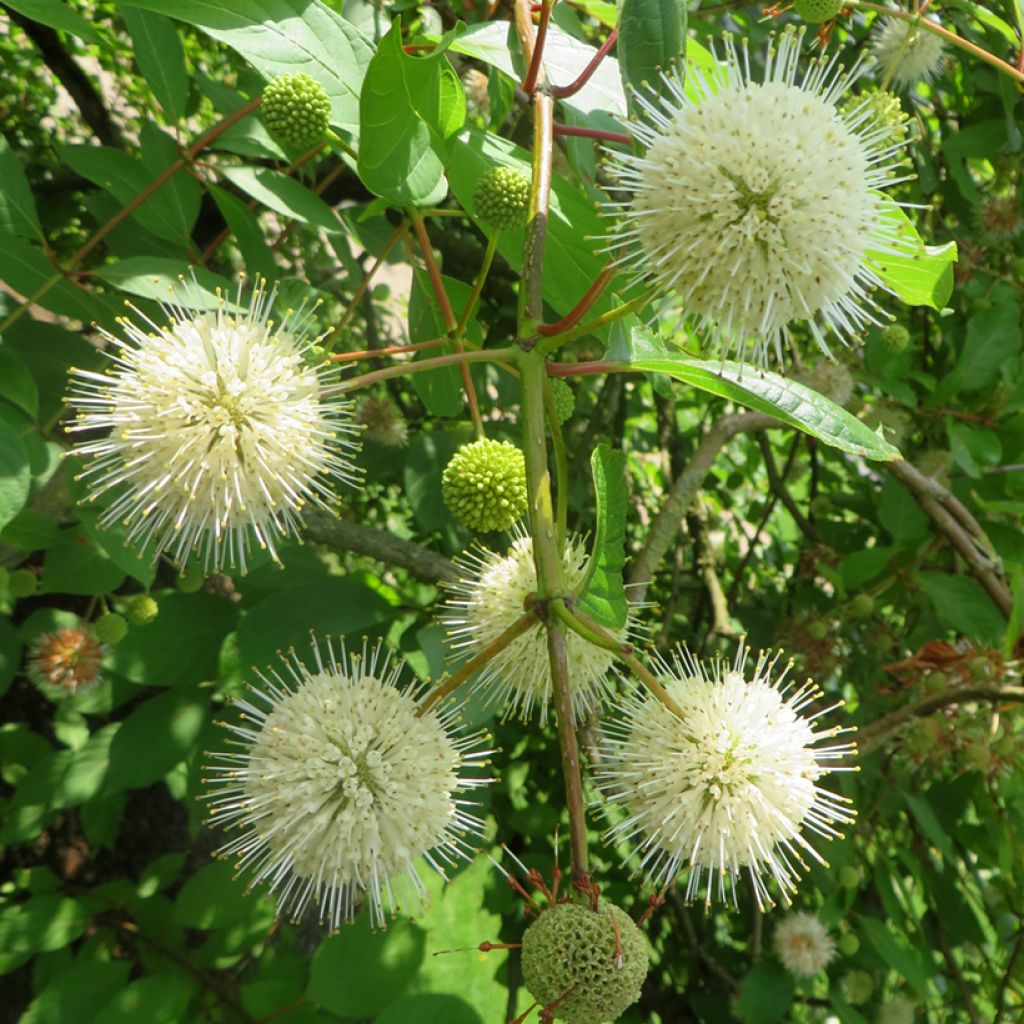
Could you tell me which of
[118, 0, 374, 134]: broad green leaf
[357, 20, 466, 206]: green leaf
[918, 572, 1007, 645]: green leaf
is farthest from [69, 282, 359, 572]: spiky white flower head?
[918, 572, 1007, 645]: green leaf

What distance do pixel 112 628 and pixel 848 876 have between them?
5.15ft

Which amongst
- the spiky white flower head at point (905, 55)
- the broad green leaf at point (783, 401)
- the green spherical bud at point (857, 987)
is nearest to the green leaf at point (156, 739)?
the broad green leaf at point (783, 401)

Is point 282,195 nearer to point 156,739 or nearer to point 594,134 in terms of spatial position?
point 594,134

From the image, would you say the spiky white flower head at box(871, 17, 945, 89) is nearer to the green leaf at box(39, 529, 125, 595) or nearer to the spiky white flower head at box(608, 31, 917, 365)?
the spiky white flower head at box(608, 31, 917, 365)

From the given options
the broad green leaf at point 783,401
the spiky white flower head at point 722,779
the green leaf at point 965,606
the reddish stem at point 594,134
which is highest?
the reddish stem at point 594,134

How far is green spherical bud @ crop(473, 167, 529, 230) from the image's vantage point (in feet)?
4.04

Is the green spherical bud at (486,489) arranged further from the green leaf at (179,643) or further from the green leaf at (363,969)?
the green leaf at (363,969)

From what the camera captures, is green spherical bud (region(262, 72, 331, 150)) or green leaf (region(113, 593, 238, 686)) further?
green leaf (region(113, 593, 238, 686))

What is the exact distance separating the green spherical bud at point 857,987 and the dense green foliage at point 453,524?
0.02 m

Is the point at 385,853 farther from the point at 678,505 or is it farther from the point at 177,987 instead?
the point at 678,505

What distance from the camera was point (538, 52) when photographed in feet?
3.75

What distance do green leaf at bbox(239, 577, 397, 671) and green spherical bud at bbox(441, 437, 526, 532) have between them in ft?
1.49

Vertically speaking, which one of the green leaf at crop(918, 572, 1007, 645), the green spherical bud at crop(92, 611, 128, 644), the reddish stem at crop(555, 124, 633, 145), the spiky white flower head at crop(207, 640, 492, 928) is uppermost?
the reddish stem at crop(555, 124, 633, 145)

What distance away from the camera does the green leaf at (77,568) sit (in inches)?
58.7
